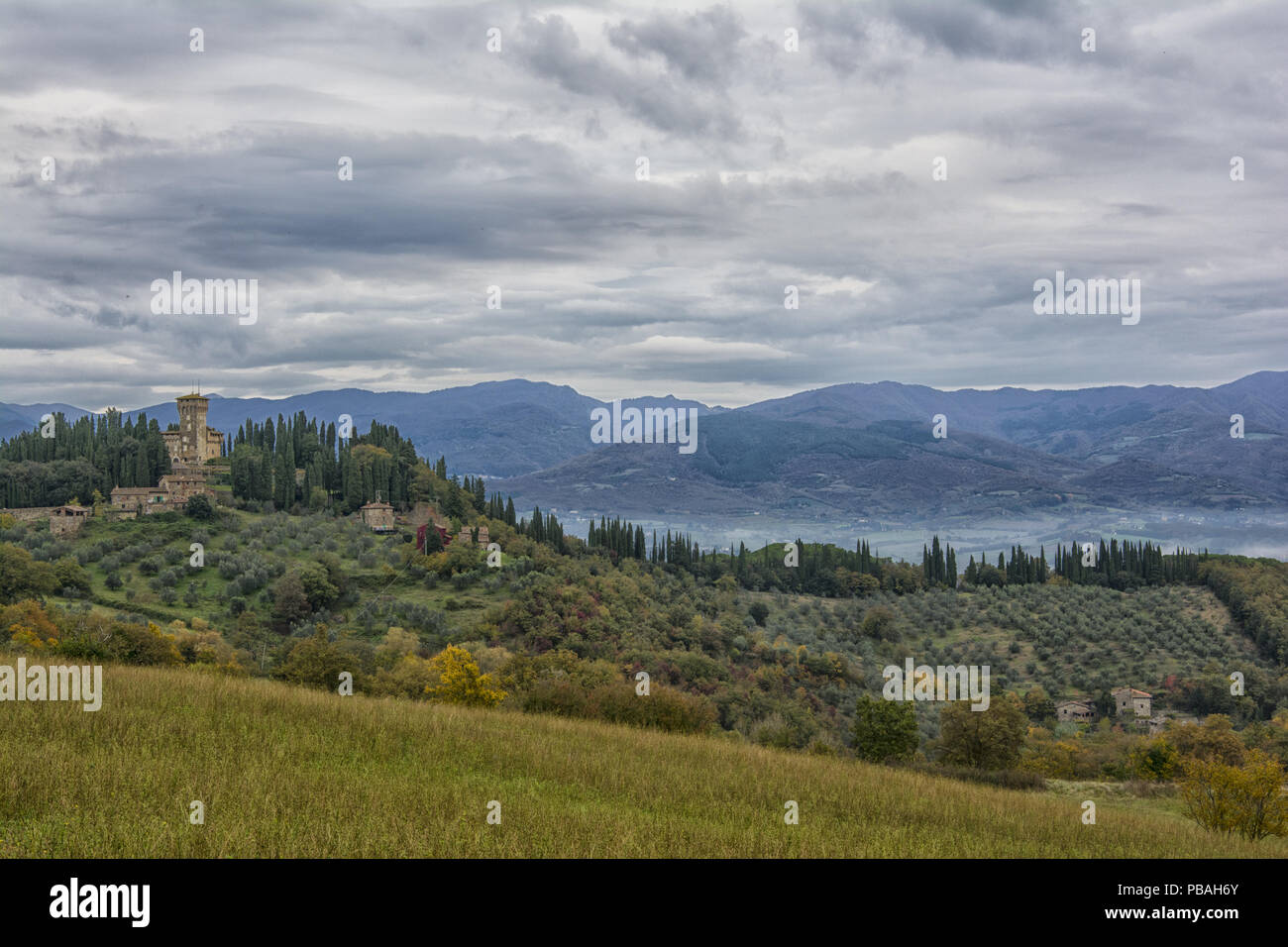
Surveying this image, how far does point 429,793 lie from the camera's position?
1279 centimetres

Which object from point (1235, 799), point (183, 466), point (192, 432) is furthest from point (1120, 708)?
point (192, 432)

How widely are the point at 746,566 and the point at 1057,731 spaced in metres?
90.7

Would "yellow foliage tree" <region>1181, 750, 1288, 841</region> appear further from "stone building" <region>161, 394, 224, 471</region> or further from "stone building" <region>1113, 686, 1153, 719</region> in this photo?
"stone building" <region>161, 394, 224, 471</region>

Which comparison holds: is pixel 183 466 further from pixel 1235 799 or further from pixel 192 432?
pixel 1235 799

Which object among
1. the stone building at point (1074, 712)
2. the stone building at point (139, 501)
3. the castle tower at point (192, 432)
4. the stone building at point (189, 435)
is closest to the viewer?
the stone building at point (1074, 712)

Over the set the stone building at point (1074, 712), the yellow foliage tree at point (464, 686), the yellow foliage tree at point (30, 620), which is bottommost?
the stone building at point (1074, 712)

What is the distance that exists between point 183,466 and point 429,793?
149297 mm

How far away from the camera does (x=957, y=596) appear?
564 feet

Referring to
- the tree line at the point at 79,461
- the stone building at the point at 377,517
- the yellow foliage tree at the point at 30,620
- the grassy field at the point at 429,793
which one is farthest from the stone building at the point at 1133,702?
the tree line at the point at 79,461

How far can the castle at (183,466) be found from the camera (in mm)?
125750

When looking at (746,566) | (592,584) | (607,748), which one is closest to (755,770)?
(607,748)

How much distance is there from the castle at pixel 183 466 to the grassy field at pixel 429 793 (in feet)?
390

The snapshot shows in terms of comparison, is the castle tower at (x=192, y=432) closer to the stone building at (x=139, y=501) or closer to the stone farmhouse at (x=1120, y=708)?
the stone building at (x=139, y=501)
